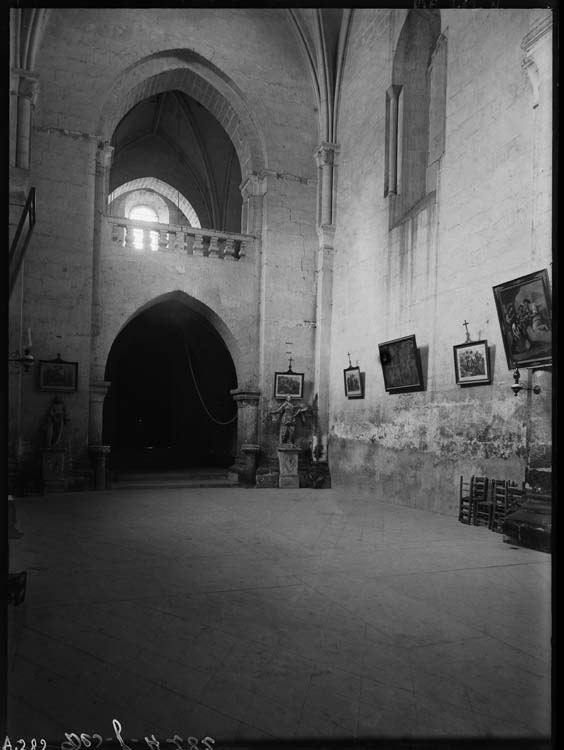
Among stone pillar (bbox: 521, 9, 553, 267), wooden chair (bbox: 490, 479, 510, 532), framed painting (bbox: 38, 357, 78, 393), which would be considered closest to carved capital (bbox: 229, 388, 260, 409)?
framed painting (bbox: 38, 357, 78, 393)

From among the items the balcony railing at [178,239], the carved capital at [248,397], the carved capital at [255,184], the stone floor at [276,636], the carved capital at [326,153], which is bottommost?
the stone floor at [276,636]

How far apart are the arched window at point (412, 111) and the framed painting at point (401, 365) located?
2456 millimetres

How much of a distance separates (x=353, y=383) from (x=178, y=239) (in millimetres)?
4936

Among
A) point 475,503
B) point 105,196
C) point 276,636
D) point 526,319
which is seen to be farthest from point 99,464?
point 276,636

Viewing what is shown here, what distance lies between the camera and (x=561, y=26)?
1.78 m

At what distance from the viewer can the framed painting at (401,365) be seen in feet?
31.9

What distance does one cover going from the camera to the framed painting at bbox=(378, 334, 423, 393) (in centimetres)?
971

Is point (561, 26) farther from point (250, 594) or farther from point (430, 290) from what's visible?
point (430, 290)

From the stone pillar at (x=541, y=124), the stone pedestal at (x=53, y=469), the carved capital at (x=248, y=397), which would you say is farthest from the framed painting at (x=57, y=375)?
the stone pillar at (x=541, y=124)

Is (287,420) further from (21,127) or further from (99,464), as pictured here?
(21,127)

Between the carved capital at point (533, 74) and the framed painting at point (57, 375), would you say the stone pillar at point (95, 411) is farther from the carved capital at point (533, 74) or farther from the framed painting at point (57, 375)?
the carved capital at point (533, 74)

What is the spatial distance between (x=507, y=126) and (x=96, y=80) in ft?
28.2

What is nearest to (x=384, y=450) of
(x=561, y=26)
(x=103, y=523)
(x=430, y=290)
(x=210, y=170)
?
(x=430, y=290)

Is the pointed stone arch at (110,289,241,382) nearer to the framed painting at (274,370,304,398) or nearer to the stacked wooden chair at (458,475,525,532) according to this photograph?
the framed painting at (274,370,304,398)
